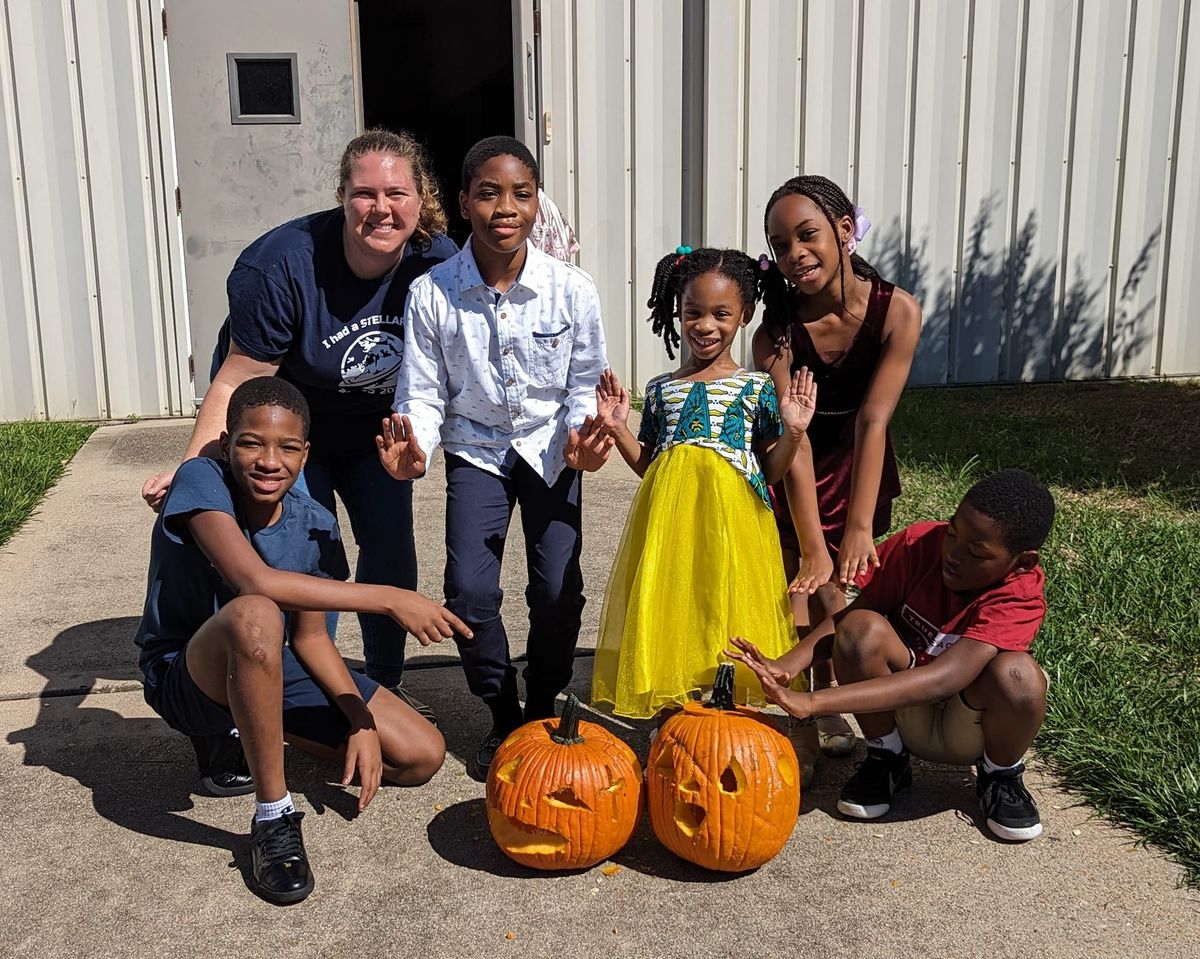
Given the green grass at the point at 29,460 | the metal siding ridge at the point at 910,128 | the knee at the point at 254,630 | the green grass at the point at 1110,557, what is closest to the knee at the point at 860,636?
the green grass at the point at 1110,557

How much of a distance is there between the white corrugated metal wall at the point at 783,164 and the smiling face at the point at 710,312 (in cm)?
478

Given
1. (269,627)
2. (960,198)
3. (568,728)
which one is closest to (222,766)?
(269,627)

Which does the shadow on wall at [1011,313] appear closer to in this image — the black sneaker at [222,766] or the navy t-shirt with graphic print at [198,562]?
the navy t-shirt with graphic print at [198,562]

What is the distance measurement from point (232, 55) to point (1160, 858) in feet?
22.7

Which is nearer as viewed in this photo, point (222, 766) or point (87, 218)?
point (222, 766)

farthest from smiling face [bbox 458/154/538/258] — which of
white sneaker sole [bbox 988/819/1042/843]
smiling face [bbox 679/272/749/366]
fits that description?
white sneaker sole [bbox 988/819/1042/843]

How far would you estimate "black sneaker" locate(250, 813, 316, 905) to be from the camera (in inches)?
109

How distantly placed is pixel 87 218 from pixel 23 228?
1.31 feet

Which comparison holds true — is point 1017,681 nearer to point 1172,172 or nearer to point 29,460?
point 29,460

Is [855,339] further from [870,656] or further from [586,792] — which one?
[586,792]

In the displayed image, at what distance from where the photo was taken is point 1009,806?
3053mm

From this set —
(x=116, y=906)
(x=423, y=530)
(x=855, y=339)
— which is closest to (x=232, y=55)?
(x=423, y=530)

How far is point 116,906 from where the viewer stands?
277 cm

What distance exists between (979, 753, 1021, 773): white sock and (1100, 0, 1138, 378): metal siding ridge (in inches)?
256
